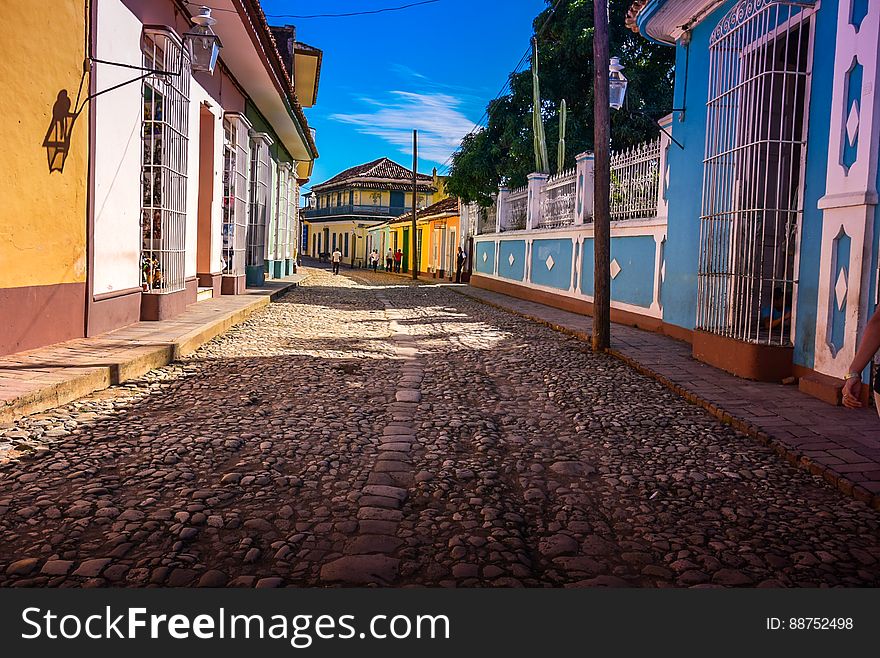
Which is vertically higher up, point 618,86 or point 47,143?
point 618,86

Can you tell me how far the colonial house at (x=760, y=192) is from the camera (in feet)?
Answer: 18.1

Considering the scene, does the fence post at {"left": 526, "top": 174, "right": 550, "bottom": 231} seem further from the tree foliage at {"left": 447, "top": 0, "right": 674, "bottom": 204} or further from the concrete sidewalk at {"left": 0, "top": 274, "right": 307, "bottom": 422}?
the concrete sidewalk at {"left": 0, "top": 274, "right": 307, "bottom": 422}

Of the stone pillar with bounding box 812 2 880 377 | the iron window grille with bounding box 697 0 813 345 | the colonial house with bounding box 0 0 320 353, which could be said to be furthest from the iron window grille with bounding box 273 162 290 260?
the stone pillar with bounding box 812 2 880 377

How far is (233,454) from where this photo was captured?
406 cm

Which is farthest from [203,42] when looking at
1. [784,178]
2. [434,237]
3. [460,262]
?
[434,237]

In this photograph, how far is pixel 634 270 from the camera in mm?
11312

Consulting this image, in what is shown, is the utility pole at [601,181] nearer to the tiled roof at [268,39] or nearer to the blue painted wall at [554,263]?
the tiled roof at [268,39]

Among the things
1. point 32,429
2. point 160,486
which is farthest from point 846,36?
point 32,429

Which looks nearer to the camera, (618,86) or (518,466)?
(518,466)

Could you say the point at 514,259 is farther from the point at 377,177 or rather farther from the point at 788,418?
the point at 377,177

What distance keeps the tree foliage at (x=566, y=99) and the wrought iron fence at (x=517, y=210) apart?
1027mm

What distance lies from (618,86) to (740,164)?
312 cm

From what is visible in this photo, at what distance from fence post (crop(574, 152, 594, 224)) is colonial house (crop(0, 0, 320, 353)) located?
17.4ft

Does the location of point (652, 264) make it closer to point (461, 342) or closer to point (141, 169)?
point (461, 342)
